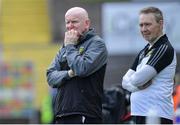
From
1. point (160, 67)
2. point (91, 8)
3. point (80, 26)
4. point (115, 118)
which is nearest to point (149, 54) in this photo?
point (160, 67)

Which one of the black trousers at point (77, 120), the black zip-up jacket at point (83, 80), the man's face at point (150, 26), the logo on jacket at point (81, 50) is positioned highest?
the man's face at point (150, 26)

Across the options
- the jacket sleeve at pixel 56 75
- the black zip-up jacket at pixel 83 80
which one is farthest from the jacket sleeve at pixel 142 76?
the jacket sleeve at pixel 56 75

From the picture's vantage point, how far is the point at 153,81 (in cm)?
657

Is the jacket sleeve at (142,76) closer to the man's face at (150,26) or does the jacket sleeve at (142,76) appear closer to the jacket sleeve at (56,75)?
the man's face at (150,26)

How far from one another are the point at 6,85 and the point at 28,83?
62 cm

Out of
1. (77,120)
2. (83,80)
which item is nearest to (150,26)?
(83,80)

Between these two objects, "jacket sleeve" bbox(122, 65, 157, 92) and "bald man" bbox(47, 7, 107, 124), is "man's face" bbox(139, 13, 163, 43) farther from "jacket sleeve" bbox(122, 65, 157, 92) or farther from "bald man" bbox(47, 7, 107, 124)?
"bald man" bbox(47, 7, 107, 124)

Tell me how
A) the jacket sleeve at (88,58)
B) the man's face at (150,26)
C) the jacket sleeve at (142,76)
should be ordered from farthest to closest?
the man's face at (150,26)
the jacket sleeve at (142,76)
the jacket sleeve at (88,58)

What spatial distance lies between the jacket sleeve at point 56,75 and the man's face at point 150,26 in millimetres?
793

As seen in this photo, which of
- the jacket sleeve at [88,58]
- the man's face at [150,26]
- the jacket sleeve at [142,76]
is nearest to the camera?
the jacket sleeve at [88,58]

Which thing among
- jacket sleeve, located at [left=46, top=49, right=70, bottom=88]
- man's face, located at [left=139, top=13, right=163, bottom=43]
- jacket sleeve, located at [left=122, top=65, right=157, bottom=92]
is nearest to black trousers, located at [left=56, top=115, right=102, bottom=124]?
jacket sleeve, located at [left=46, top=49, right=70, bottom=88]

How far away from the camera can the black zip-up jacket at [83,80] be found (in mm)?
6391

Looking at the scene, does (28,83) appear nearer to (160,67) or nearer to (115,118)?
(115,118)

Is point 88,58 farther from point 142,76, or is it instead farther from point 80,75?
point 142,76
